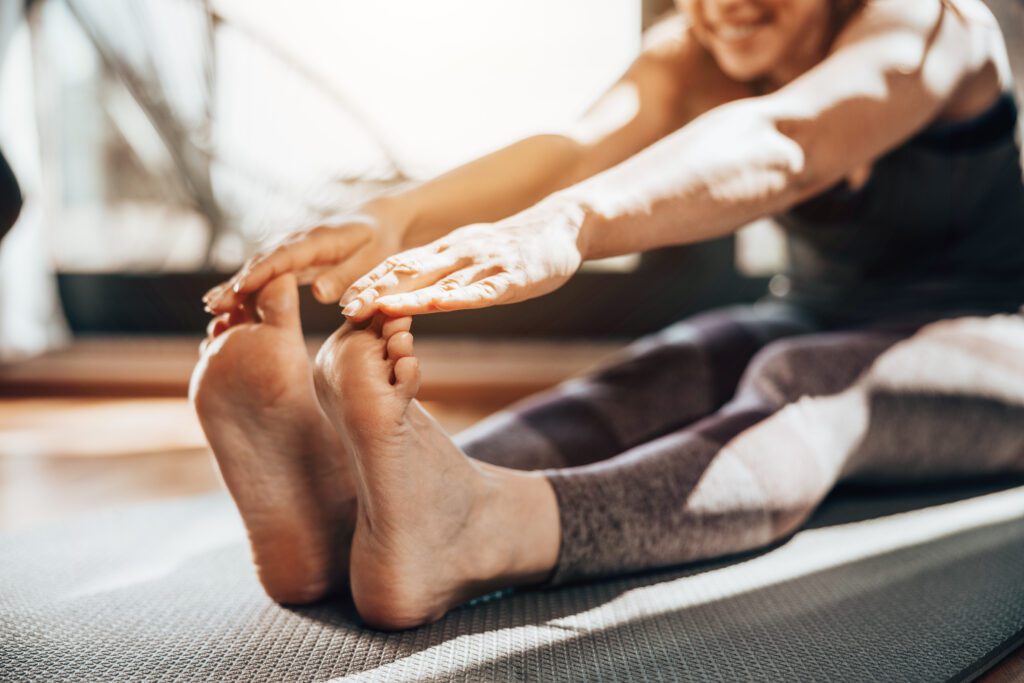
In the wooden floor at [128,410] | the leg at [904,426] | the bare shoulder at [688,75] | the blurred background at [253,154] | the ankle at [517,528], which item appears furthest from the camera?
the blurred background at [253,154]

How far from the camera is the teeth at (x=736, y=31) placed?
2.88 feet

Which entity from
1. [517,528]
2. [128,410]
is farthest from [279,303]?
[128,410]

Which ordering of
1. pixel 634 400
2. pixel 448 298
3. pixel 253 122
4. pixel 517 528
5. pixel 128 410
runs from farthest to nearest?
pixel 253 122, pixel 128 410, pixel 634 400, pixel 517 528, pixel 448 298

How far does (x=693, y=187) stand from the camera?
0.67 meters

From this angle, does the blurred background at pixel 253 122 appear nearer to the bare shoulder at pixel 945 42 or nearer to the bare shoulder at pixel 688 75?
the bare shoulder at pixel 688 75

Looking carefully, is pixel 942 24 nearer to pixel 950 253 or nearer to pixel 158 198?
pixel 950 253

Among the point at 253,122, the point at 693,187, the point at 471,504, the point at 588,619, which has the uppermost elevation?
the point at 253,122

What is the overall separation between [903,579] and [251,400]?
581 mm

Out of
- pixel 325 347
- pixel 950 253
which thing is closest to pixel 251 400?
pixel 325 347

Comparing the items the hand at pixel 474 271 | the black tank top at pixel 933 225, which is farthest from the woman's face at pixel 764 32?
the hand at pixel 474 271

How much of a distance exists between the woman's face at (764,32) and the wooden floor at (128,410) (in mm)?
799

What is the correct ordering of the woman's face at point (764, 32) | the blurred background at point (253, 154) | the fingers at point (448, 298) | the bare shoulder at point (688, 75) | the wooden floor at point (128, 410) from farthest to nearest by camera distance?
the blurred background at point (253, 154)
the wooden floor at point (128, 410)
the bare shoulder at point (688, 75)
the woman's face at point (764, 32)
the fingers at point (448, 298)

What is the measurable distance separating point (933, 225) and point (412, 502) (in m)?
0.70

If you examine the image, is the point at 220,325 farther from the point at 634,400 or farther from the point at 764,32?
the point at 764,32
